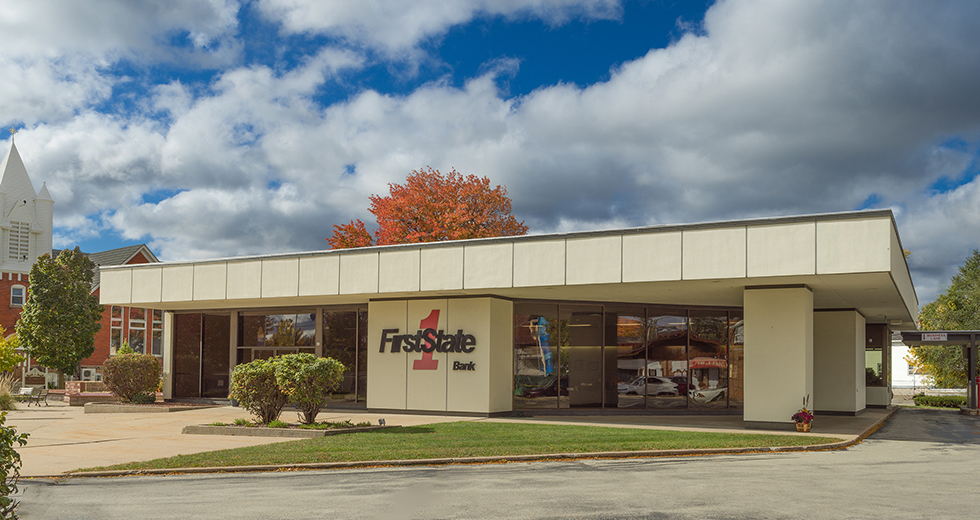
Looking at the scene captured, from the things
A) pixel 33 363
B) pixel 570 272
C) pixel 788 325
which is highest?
pixel 570 272

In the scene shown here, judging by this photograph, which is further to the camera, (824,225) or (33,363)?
(33,363)

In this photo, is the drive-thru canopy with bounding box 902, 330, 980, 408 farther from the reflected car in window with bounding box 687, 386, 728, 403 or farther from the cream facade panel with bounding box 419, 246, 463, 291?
the cream facade panel with bounding box 419, 246, 463, 291

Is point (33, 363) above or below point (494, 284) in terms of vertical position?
below

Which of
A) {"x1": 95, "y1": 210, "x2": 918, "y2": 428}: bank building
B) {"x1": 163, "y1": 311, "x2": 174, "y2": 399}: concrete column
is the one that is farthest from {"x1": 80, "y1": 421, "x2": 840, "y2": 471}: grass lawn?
{"x1": 163, "y1": 311, "x2": 174, "y2": 399}: concrete column

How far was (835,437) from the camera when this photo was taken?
1781 cm

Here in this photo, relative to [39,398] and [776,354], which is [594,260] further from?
[39,398]

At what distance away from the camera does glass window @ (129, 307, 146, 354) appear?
51.4 metres

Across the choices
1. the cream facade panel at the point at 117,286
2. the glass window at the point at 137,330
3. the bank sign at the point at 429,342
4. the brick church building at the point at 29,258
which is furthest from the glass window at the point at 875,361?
the glass window at the point at 137,330

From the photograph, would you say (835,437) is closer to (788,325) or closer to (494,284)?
(788,325)

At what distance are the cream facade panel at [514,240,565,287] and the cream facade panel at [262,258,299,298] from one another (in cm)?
783

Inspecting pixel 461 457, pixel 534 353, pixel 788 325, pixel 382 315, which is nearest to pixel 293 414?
pixel 382 315

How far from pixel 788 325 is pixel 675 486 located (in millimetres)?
10546

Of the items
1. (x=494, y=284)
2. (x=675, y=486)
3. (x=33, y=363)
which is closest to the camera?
(x=675, y=486)

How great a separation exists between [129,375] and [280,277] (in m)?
7.28
